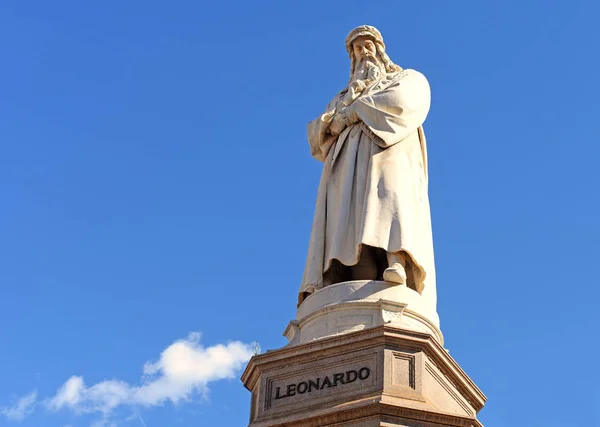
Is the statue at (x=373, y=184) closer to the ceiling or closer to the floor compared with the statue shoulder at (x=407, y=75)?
closer to the floor

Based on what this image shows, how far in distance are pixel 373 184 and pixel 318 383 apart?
3290 millimetres

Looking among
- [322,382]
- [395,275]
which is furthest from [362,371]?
[395,275]

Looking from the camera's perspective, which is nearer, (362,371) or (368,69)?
(362,371)

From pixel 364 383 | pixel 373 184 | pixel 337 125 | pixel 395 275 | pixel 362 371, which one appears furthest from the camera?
pixel 337 125

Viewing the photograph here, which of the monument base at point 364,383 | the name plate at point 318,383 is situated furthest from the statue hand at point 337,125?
the name plate at point 318,383

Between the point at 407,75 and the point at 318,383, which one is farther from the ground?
the point at 407,75

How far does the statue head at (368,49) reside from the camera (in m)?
17.2

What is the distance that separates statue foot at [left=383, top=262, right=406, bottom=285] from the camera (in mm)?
13875

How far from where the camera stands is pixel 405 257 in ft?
47.0

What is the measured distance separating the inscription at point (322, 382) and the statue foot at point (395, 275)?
1554mm

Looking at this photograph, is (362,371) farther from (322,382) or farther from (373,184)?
(373,184)

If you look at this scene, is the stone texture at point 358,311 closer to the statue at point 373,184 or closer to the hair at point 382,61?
the statue at point 373,184

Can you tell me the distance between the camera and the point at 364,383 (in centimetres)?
1263

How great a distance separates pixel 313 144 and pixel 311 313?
3.46 meters
